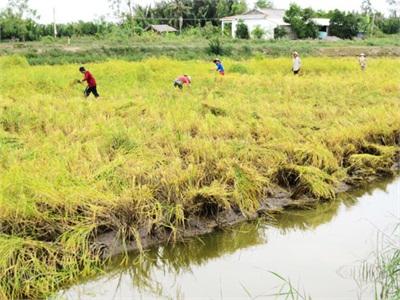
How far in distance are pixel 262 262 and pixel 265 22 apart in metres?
35.0

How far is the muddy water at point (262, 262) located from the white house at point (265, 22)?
3201cm

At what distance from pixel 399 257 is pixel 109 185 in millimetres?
2639

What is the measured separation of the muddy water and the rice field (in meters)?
0.24

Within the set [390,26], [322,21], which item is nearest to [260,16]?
[322,21]

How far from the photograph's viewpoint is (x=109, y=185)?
478 cm

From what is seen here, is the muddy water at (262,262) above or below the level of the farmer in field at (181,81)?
below

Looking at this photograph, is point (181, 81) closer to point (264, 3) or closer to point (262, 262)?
point (262, 262)

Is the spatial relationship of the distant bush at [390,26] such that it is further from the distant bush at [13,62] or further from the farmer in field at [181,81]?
the farmer in field at [181,81]

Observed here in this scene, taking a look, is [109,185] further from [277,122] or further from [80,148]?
[277,122]

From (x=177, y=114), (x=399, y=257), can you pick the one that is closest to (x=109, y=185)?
(x=399, y=257)

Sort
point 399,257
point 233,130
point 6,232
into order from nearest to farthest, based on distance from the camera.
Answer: point 399,257 < point 6,232 < point 233,130

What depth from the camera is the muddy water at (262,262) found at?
3678 millimetres

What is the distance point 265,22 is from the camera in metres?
37.3

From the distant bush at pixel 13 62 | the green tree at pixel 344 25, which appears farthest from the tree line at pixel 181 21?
the distant bush at pixel 13 62
